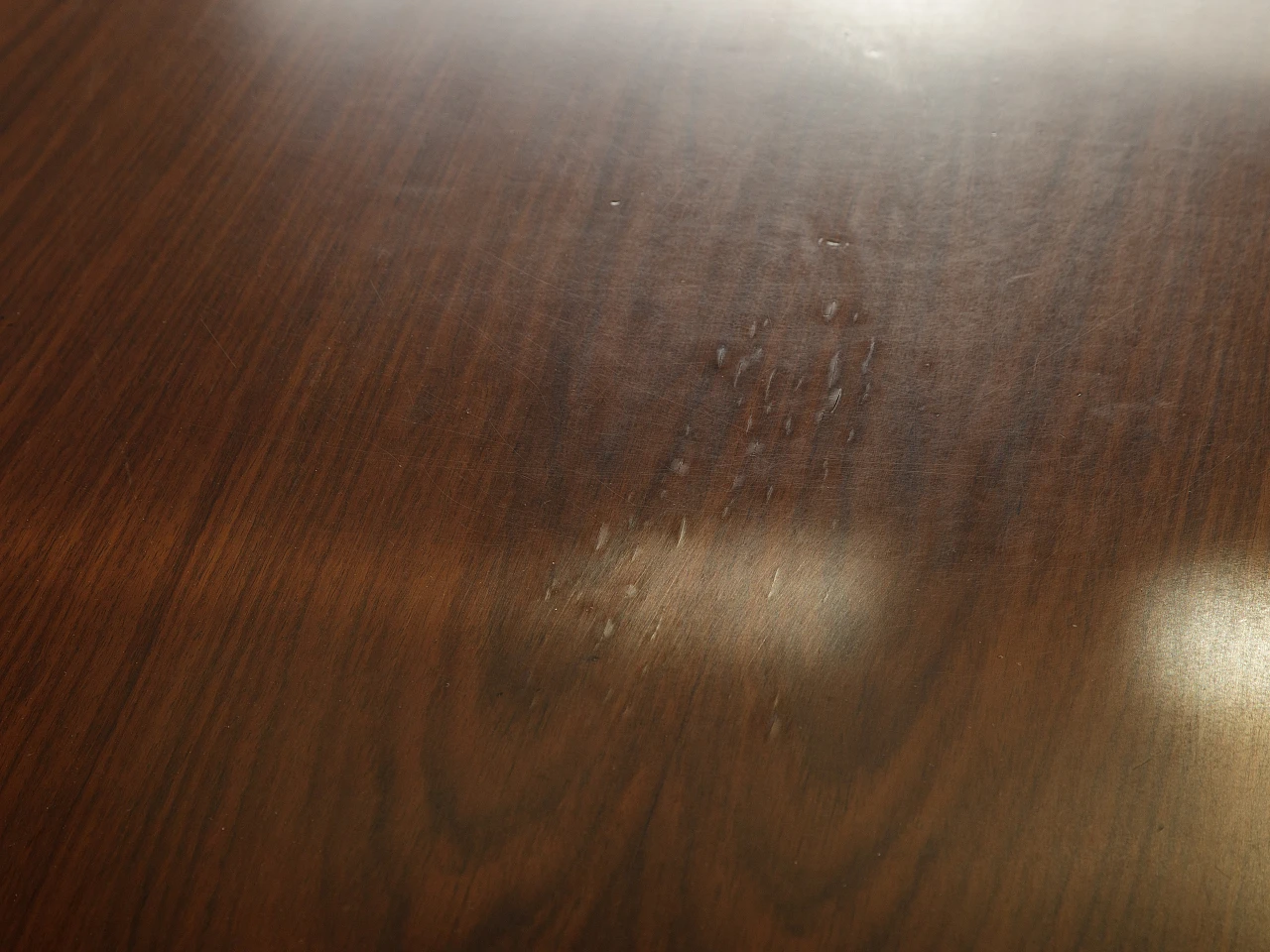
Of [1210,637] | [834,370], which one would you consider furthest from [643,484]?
[1210,637]

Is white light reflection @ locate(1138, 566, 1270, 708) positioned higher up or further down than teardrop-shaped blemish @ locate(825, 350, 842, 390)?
further down

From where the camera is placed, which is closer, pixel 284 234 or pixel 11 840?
pixel 11 840

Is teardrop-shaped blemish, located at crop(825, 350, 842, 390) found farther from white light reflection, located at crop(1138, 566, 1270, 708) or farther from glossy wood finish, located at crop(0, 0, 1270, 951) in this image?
white light reflection, located at crop(1138, 566, 1270, 708)

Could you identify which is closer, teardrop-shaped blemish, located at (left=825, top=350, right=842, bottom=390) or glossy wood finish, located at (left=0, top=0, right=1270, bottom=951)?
glossy wood finish, located at (left=0, top=0, right=1270, bottom=951)

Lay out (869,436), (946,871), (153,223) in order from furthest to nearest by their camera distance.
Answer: (153,223) < (869,436) < (946,871)

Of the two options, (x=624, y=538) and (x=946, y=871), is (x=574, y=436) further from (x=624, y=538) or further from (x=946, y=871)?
(x=946, y=871)

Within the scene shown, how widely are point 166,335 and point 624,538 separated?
286 millimetres

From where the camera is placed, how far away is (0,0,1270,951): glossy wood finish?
43 centimetres

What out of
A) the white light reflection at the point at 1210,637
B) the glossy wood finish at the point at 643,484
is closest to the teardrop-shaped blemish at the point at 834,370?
the glossy wood finish at the point at 643,484

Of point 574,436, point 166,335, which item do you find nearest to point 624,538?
point 574,436

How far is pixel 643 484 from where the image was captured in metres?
0.52

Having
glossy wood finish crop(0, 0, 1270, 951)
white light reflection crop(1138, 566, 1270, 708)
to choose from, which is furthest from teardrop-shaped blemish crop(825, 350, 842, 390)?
white light reflection crop(1138, 566, 1270, 708)

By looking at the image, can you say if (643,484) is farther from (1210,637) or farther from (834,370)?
(1210,637)

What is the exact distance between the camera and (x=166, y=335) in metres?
0.58
